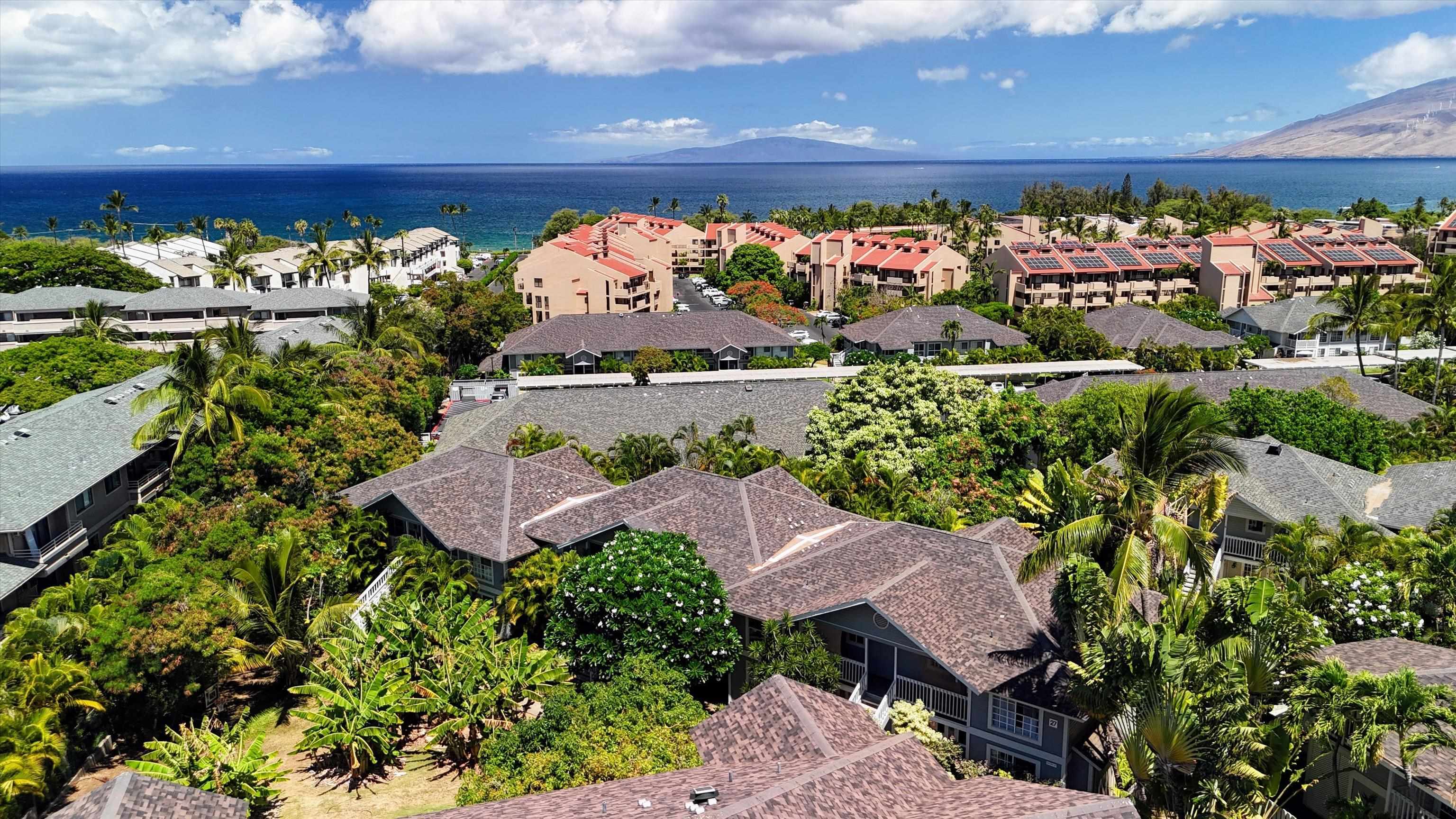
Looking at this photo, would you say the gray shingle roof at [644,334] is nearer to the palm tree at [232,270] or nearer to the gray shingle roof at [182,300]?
the gray shingle roof at [182,300]

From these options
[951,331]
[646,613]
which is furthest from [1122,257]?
[646,613]

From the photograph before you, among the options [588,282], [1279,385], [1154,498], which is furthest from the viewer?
[588,282]

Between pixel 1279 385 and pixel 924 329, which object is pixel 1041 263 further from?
pixel 1279 385

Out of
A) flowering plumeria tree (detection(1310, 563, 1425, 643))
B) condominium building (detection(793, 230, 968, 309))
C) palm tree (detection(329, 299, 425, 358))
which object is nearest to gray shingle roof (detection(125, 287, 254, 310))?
palm tree (detection(329, 299, 425, 358))

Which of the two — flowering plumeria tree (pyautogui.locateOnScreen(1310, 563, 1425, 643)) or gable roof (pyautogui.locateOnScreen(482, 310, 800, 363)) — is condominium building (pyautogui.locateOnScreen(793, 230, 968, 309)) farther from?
flowering plumeria tree (pyautogui.locateOnScreen(1310, 563, 1425, 643))

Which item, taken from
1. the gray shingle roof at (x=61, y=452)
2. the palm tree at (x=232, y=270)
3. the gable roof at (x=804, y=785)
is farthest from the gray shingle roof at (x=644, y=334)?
the gable roof at (x=804, y=785)

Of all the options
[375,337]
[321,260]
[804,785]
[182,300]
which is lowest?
[804,785]

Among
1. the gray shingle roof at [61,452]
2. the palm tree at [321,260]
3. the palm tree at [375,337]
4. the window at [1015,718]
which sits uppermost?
the palm tree at [321,260]
